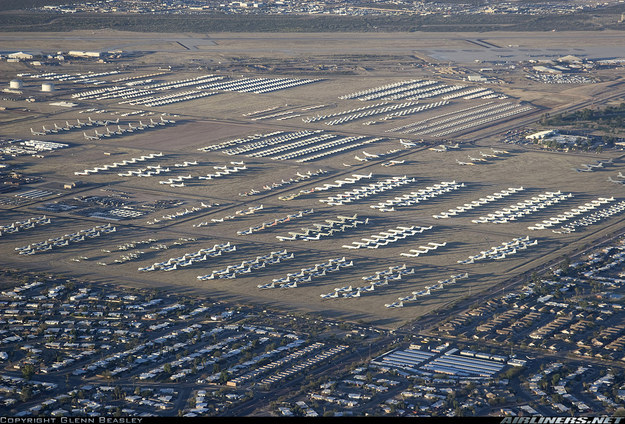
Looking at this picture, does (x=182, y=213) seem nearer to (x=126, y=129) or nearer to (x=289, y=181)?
(x=289, y=181)

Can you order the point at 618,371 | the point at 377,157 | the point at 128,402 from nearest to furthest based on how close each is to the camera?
1. the point at 128,402
2. the point at 618,371
3. the point at 377,157

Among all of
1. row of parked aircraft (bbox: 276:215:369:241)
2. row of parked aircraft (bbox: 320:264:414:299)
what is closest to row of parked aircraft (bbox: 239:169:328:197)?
row of parked aircraft (bbox: 276:215:369:241)

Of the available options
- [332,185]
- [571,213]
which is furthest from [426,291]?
[332,185]

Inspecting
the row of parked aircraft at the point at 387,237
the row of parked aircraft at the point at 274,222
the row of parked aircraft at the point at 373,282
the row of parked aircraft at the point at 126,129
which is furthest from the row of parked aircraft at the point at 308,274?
the row of parked aircraft at the point at 126,129

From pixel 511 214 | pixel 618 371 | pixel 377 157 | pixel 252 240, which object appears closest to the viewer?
pixel 618 371

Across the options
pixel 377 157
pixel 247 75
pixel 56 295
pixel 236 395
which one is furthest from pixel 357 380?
pixel 247 75

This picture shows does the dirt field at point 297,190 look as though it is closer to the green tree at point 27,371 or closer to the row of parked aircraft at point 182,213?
the row of parked aircraft at point 182,213

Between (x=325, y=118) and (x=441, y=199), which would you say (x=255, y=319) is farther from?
(x=325, y=118)
